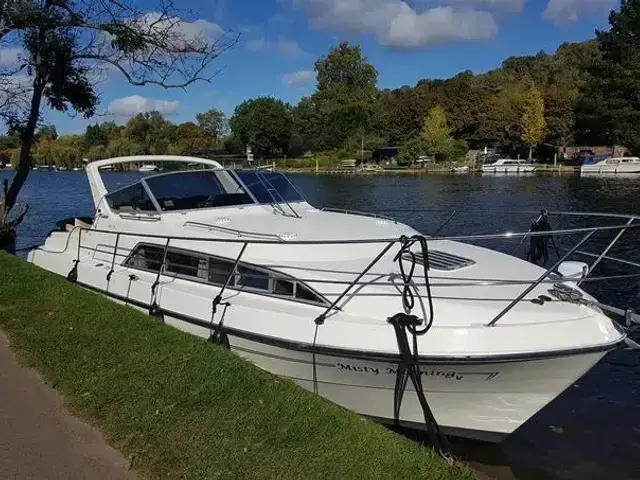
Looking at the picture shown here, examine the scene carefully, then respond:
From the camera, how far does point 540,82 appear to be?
90.8 meters

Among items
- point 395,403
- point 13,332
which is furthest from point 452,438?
point 13,332

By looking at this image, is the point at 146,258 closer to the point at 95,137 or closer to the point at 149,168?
the point at 149,168

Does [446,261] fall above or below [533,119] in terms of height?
below

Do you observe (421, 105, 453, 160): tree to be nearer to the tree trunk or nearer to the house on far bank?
the house on far bank

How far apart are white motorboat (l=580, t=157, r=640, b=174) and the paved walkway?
62.5 m

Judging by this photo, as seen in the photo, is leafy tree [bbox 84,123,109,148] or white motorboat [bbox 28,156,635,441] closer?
white motorboat [bbox 28,156,635,441]

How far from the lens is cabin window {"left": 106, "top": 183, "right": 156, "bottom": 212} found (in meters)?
8.81

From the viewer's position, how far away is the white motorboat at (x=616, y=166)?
5956 centimetres

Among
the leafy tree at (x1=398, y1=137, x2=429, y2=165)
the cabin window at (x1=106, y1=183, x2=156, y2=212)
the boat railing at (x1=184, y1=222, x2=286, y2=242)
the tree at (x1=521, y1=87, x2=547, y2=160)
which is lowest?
the boat railing at (x1=184, y1=222, x2=286, y2=242)

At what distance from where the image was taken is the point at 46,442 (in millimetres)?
4254

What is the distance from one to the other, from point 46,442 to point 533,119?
76.6 m

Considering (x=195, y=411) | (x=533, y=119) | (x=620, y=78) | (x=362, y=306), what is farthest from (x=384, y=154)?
(x=195, y=411)

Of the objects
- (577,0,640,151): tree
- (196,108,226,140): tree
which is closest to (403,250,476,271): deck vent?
(577,0,640,151): tree

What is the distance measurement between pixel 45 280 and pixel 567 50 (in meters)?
114
